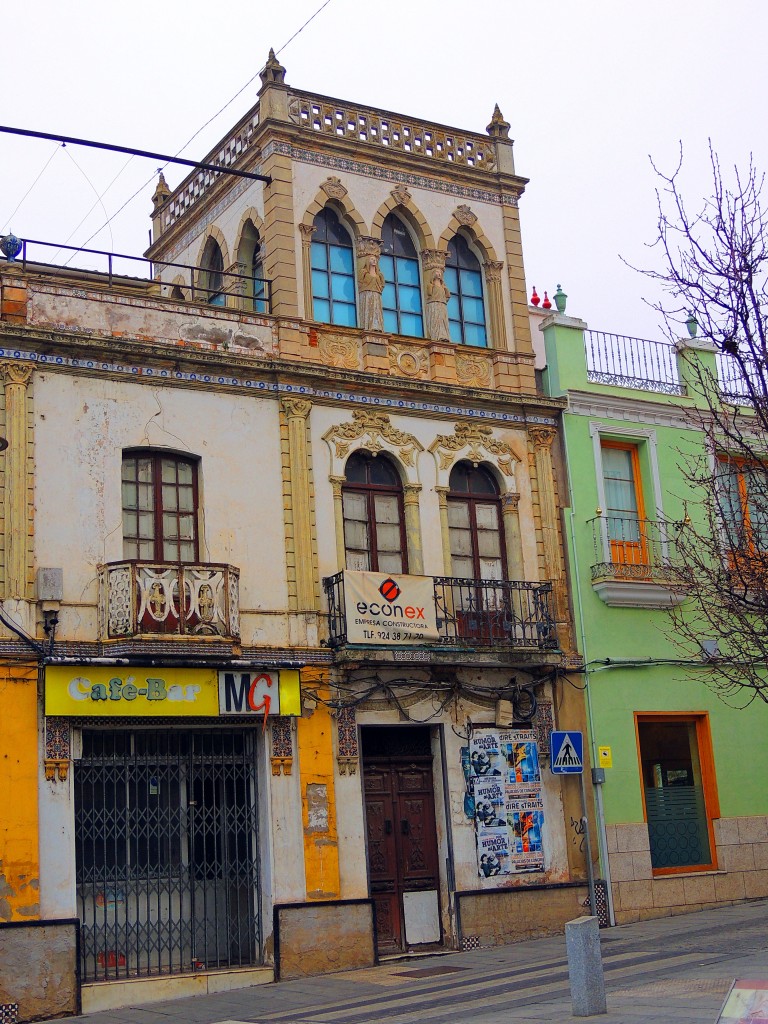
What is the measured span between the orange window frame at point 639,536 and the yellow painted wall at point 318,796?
586cm

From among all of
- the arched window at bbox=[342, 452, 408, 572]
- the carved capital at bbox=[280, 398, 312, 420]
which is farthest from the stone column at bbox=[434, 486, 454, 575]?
the carved capital at bbox=[280, 398, 312, 420]

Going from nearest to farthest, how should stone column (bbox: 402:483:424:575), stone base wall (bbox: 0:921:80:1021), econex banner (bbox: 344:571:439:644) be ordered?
stone base wall (bbox: 0:921:80:1021) < econex banner (bbox: 344:571:439:644) < stone column (bbox: 402:483:424:575)

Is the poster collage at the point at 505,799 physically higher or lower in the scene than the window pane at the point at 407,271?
lower

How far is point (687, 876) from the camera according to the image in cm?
2152

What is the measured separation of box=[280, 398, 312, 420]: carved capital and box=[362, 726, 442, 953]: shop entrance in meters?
4.71

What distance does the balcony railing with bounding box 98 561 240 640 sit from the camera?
56.4ft

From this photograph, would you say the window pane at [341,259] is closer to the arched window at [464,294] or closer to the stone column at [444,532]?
the arched window at [464,294]

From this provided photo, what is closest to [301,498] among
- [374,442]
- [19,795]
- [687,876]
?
[374,442]

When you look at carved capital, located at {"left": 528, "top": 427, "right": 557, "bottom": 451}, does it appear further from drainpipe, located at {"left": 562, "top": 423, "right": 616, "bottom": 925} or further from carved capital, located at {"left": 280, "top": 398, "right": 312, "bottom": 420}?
carved capital, located at {"left": 280, "top": 398, "right": 312, "bottom": 420}

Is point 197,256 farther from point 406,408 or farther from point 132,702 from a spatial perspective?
point 132,702

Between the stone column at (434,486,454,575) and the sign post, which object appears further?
the stone column at (434,486,454,575)

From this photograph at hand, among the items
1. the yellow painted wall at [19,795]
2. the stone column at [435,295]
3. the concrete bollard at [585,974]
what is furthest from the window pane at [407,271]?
the concrete bollard at [585,974]

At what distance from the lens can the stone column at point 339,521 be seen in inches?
777

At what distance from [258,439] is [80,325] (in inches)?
118
